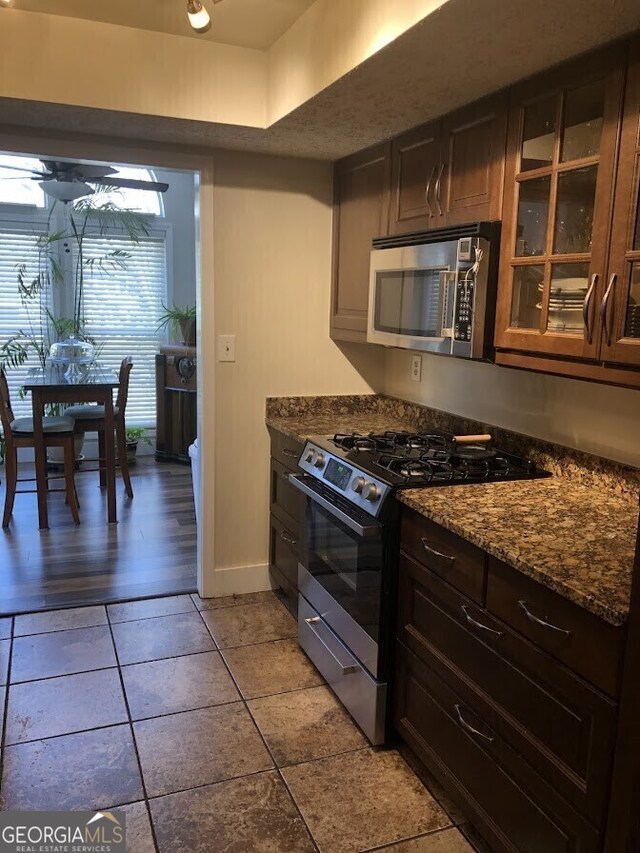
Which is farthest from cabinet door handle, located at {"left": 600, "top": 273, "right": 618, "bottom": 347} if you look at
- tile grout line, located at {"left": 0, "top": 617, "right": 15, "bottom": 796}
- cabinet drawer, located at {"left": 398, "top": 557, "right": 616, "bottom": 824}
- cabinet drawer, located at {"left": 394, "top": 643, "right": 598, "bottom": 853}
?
tile grout line, located at {"left": 0, "top": 617, "right": 15, "bottom": 796}

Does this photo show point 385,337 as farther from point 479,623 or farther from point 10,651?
point 10,651

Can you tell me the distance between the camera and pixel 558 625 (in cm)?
146

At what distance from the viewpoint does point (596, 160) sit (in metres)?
1.72

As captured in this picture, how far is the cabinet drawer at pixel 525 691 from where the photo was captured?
4.53 ft

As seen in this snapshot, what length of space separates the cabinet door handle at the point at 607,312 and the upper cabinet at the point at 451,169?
0.51 meters

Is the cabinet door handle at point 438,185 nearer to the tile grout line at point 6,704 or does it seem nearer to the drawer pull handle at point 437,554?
the drawer pull handle at point 437,554

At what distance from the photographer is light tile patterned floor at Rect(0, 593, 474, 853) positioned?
1896mm

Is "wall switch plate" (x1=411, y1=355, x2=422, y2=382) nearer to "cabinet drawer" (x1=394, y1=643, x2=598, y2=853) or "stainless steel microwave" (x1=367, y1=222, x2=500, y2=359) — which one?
"stainless steel microwave" (x1=367, y1=222, x2=500, y2=359)

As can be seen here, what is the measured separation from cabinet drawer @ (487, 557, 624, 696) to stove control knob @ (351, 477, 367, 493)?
606mm

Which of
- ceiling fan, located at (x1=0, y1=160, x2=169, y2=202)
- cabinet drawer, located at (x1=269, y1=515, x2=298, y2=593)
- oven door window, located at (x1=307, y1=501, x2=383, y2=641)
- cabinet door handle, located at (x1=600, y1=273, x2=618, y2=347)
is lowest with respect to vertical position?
cabinet drawer, located at (x1=269, y1=515, x2=298, y2=593)

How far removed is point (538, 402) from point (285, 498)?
48.4 inches

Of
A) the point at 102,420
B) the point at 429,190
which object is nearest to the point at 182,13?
the point at 429,190

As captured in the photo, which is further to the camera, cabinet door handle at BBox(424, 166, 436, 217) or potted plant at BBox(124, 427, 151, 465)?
potted plant at BBox(124, 427, 151, 465)

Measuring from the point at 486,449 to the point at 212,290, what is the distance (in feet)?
4.60
